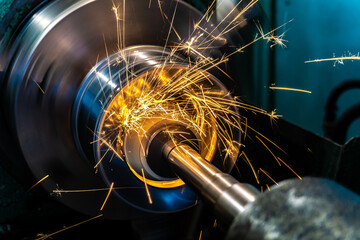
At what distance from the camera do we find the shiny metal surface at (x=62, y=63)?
26.9 inches

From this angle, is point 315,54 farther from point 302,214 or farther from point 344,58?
point 302,214

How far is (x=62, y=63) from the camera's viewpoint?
693mm

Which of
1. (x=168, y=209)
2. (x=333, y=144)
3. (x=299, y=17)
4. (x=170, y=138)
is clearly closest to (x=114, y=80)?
(x=170, y=138)

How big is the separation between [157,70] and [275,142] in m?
0.46

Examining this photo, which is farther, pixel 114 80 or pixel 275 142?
pixel 275 142

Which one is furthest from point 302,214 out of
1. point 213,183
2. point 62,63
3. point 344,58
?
point 344,58

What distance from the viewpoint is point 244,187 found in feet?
1.52

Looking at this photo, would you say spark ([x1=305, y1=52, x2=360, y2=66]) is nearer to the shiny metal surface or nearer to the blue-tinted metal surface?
the blue-tinted metal surface

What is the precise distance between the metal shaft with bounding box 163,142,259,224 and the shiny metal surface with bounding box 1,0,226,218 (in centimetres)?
14

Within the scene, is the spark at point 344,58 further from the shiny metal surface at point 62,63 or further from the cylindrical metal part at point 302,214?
the cylindrical metal part at point 302,214

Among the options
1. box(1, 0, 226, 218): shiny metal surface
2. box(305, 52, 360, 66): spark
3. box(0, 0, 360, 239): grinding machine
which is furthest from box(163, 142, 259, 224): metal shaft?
box(305, 52, 360, 66): spark

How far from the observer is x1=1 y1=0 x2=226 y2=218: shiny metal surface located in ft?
2.24

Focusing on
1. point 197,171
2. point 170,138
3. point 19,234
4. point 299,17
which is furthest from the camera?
point 299,17

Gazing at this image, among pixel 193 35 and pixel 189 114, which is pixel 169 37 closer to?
pixel 193 35
